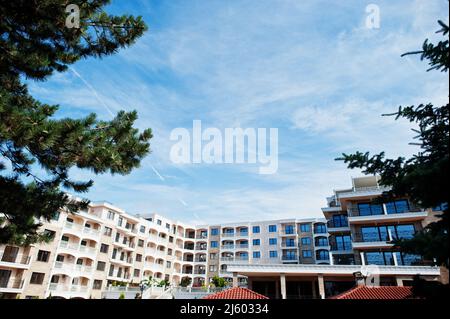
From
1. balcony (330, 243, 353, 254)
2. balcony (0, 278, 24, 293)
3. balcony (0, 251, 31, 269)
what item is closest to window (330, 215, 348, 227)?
balcony (330, 243, 353, 254)

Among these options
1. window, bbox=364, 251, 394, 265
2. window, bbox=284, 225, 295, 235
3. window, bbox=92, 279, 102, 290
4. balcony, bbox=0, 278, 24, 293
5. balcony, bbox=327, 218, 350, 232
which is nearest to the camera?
window, bbox=364, 251, 394, 265

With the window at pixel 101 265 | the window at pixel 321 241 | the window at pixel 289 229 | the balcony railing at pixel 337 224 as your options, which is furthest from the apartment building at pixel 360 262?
the window at pixel 101 265

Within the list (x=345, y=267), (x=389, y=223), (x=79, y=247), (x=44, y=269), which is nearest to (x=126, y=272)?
(x=79, y=247)

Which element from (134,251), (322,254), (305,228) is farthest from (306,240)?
(134,251)

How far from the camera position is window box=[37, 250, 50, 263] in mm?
29922

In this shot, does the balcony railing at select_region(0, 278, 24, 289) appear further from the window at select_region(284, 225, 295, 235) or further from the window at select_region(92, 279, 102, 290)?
the window at select_region(284, 225, 295, 235)

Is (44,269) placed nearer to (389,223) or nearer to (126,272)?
(126,272)

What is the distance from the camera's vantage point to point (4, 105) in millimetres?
5527

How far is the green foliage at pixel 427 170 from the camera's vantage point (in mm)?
2496

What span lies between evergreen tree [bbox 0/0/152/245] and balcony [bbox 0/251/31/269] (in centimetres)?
2577

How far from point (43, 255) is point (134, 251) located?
16245 mm

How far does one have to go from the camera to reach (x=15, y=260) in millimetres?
27578

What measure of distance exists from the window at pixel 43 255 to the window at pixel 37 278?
1.41 m

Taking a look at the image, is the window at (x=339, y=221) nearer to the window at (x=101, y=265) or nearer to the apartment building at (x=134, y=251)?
the apartment building at (x=134, y=251)
